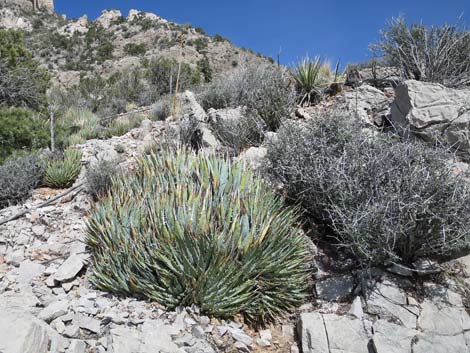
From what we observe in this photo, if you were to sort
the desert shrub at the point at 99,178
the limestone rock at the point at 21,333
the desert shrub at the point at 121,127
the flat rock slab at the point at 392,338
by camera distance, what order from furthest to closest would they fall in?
the desert shrub at the point at 121,127 → the desert shrub at the point at 99,178 → the flat rock slab at the point at 392,338 → the limestone rock at the point at 21,333

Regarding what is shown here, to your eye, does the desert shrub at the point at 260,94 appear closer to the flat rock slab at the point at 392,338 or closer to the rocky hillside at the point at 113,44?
the flat rock slab at the point at 392,338

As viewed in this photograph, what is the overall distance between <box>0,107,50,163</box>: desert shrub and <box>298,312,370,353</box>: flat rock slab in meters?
6.97

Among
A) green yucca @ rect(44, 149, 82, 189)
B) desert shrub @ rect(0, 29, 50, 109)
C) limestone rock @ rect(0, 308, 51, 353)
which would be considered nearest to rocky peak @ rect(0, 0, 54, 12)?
desert shrub @ rect(0, 29, 50, 109)

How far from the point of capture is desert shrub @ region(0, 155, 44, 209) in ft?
21.0

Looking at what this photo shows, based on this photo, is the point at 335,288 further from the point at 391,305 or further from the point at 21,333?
the point at 21,333

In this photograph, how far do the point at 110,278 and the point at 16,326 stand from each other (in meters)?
1.06

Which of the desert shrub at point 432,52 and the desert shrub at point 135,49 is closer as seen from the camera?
the desert shrub at point 432,52

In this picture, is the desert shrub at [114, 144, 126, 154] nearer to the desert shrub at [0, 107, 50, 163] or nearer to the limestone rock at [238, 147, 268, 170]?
the desert shrub at [0, 107, 50, 163]

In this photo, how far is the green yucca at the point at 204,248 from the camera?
137 inches

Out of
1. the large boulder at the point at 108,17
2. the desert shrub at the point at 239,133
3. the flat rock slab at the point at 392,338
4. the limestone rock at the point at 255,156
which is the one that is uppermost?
the large boulder at the point at 108,17

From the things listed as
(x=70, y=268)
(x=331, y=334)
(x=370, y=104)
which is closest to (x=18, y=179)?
(x=70, y=268)

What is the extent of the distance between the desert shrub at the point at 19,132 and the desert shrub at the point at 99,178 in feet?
8.13

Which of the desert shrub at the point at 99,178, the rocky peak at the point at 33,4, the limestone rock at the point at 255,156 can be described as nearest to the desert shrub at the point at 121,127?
the desert shrub at the point at 99,178

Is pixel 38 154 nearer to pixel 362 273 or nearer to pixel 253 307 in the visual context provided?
pixel 253 307
